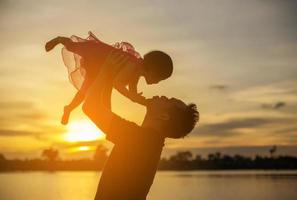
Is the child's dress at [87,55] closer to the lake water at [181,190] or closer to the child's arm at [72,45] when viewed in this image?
the child's arm at [72,45]

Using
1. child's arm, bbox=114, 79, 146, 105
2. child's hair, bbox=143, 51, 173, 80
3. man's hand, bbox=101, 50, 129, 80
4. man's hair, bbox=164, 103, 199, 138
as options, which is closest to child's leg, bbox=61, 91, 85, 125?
child's arm, bbox=114, 79, 146, 105

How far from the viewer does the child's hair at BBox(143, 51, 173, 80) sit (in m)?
2.50

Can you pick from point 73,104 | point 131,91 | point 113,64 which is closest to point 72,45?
point 73,104

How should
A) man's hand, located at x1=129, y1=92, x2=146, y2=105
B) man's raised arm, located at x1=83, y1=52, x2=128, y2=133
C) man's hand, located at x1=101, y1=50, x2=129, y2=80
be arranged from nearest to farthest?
man's raised arm, located at x1=83, y1=52, x2=128, y2=133
man's hand, located at x1=101, y1=50, x2=129, y2=80
man's hand, located at x1=129, y1=92, x2=146, y2=105

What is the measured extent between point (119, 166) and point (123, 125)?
0.46 feet

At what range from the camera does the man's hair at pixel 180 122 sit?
2148 millimetres

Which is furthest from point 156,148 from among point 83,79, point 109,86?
point 83,79

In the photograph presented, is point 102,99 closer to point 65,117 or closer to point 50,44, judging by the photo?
point 50,44

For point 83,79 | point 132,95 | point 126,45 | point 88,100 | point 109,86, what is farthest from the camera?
point 126,45

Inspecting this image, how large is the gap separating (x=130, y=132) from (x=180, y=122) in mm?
194

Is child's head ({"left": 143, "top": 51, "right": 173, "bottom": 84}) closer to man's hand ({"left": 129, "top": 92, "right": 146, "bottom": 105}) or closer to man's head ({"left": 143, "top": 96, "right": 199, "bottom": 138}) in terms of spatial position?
man's hand ({"left": 129, "top": 92, "right": 146, "bottom": 105})

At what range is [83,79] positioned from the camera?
2740 mm

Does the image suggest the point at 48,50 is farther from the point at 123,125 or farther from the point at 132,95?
the point at 123,125

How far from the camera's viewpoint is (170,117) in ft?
7.04
